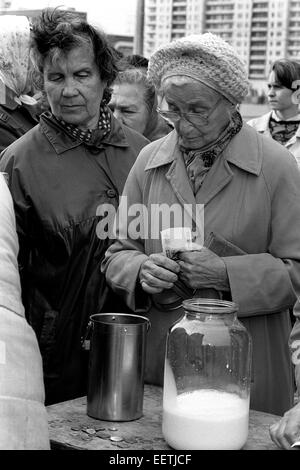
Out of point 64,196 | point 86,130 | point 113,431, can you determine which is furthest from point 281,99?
point 113,431

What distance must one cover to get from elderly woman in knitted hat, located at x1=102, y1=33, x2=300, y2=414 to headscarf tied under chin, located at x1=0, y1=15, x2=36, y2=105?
89 cm

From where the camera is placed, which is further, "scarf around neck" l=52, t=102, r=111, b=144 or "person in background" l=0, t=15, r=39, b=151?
"person in background" l=0, t=15, r=39, b=151

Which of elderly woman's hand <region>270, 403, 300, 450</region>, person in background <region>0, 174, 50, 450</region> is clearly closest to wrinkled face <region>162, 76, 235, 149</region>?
elderly woman's hand <region>270, 403, 300, 450</region>

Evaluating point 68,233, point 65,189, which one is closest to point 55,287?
point 68,233

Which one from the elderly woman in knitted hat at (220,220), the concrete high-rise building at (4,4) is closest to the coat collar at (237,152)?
the elderly woman in knitted hat at (220,220)

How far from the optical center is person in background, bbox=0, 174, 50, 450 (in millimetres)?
935

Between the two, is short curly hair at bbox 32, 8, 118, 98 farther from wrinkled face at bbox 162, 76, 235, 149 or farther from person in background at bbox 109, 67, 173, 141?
person in background at bbox 109, 67, 173, 141

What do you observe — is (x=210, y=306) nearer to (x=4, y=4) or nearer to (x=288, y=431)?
(x=288, y=431)

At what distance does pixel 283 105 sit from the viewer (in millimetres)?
5422

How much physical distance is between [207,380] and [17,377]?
70 cm

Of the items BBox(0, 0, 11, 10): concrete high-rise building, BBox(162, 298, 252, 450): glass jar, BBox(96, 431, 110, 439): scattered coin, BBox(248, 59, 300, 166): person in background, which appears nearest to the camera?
BBox(162, 298, 252, 450): glass jar

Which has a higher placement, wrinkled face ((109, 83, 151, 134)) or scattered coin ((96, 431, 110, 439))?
wrinkled face ((109, 83, 151, 134))

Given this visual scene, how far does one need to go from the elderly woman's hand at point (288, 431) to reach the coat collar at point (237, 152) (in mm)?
738

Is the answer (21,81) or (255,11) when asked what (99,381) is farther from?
(255,11)
